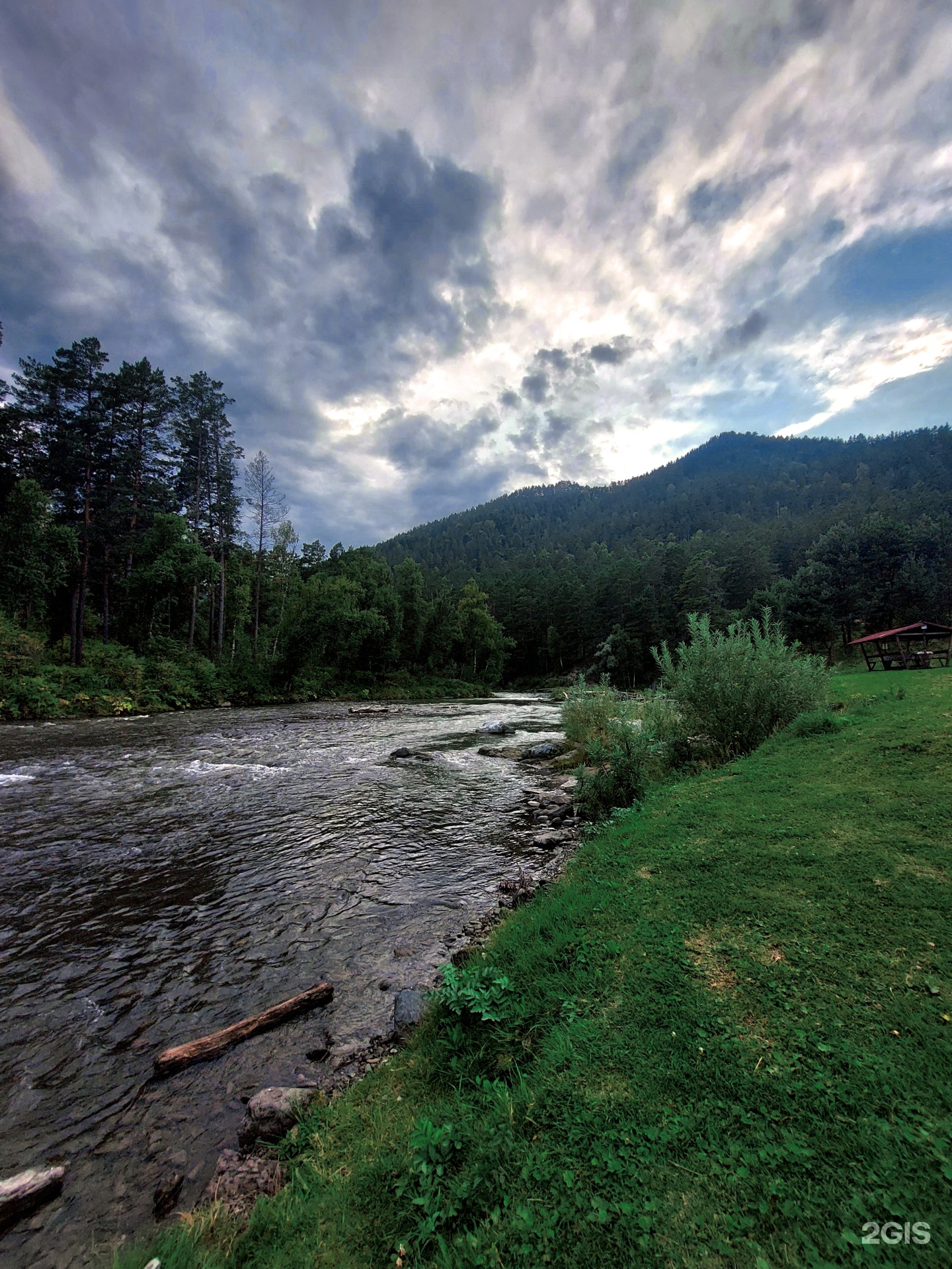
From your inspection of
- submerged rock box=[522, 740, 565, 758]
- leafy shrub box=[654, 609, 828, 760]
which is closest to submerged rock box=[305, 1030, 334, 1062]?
leafy shrub box=[654, 609, 828, 760]

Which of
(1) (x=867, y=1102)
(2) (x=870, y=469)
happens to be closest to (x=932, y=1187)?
(1) (x=867, y=1102)

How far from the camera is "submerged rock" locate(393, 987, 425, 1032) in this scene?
488cm

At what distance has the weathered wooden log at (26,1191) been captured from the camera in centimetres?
316

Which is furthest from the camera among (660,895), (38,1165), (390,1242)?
(660,895)

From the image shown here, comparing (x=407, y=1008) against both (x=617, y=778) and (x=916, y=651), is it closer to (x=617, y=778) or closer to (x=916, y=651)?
(x=617, y=778)

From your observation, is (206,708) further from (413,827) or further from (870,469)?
(870,469)

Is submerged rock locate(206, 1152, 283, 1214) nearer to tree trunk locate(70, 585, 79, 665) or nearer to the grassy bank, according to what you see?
the grassy bank

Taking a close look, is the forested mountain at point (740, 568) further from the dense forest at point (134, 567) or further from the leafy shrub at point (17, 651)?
the leafy shrub at point (17, 651)

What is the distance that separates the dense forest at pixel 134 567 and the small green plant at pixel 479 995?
29613 mm

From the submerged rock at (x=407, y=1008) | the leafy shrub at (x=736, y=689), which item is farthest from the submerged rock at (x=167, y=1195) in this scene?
the leafy shrub at (x=736, y=689)

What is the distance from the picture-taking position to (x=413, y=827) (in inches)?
428

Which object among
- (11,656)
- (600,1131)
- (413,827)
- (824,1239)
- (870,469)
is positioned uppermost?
(870,469)

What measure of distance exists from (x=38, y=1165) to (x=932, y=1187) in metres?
5.76

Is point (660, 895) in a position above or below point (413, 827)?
above
